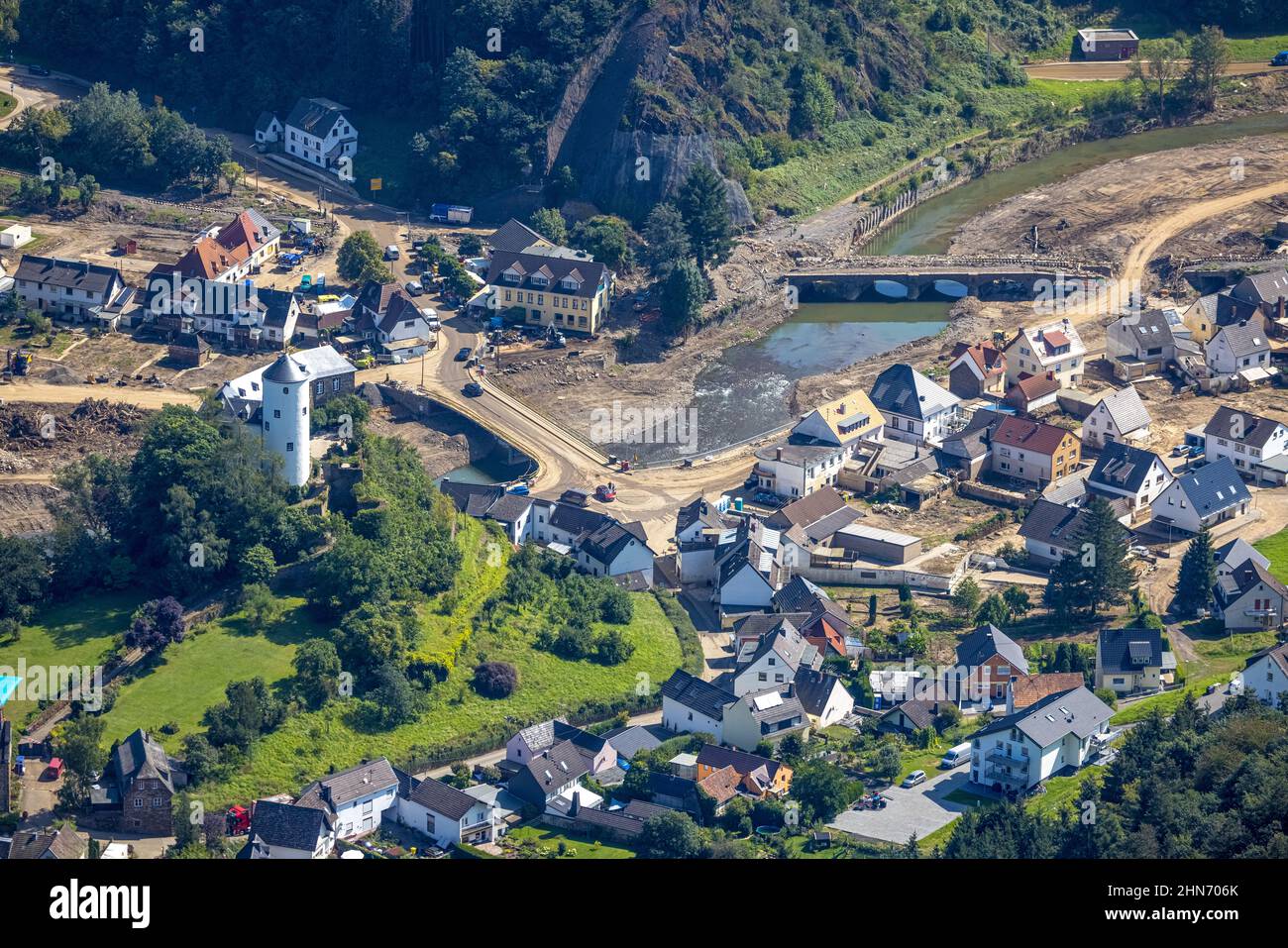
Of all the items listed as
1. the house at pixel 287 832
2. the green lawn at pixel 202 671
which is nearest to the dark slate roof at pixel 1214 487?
the green lawn at pixel 202 671

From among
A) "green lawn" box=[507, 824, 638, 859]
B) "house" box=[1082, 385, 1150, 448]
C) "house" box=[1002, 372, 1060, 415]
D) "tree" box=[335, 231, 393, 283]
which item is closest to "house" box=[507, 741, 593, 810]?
"green lawn" box=[507, 824, 638, 859]

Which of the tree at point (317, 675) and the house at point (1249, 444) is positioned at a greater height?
the house at point (1249, 444)

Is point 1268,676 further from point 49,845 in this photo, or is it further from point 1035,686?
point 49,845

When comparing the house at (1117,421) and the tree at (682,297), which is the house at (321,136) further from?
the house at (1117,421)

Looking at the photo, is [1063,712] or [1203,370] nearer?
[1063,712]
